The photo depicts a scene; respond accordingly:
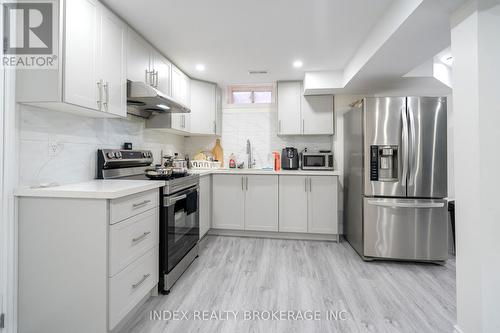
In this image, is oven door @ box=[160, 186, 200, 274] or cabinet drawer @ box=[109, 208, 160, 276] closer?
cabinet drawer @ box=[109, 208, 160, 276]

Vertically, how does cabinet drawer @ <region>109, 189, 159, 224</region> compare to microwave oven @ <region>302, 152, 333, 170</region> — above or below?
below

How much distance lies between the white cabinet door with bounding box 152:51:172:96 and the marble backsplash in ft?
4.21

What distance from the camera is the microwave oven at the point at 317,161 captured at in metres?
3.35

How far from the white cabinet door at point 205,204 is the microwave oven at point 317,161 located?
4.78 ft

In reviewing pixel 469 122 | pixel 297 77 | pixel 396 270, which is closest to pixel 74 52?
A: pixel 469 122

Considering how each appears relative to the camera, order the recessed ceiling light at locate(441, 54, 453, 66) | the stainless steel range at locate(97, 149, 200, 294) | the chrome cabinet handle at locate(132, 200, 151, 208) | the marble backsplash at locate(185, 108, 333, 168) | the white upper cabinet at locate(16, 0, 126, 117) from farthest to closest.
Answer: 1. the marble backsplash at locate(185, 108, 333, 168)
2. the recessed ceiling light at locate(441, 54, 453, 66)
3. the stainless steel range at locate(97, 149, 200, 294)
4. the chrome cabinet handle at locate(132, 200, 151, 208)
5. the white upper cabinet at locate(16, 0, 126, 117)

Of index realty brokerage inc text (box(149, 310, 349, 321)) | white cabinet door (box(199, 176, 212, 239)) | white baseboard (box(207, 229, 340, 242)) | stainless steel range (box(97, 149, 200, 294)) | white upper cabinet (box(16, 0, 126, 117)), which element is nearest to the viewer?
white upper cabinet (box(16, 0, 126, 117))

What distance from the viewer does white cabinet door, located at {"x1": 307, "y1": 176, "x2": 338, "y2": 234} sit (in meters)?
3.09

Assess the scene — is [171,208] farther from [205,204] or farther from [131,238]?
[205,204]

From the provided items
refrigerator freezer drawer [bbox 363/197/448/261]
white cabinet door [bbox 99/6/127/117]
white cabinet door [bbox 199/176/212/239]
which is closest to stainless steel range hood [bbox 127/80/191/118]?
white cabinet door [bbox 99/6/127/117]

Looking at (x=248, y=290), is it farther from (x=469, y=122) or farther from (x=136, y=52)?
(x=136, y=52)

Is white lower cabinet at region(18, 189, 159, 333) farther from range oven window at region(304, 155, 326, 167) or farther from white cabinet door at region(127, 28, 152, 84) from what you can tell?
range oven window at region(304, 155, 326, 167)

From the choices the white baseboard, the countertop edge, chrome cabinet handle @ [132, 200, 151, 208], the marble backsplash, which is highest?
the marble backsplash

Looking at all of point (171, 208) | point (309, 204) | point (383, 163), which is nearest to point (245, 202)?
point (309, 204)
